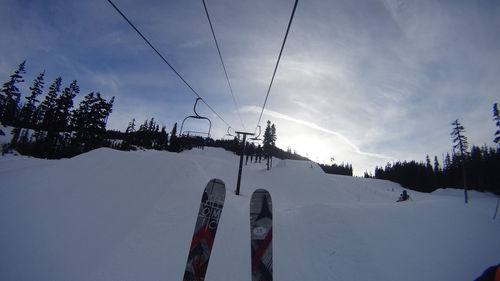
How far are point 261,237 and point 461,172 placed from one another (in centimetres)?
6787

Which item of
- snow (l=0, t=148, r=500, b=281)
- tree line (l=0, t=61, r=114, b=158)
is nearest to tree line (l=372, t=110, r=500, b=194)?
snow (l=0, t=148, r=500, b=281)

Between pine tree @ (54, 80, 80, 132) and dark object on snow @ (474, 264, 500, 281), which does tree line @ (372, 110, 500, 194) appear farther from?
pine tree @ (54, 80, 80, 132)

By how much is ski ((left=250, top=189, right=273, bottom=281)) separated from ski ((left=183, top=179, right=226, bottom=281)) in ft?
3.59

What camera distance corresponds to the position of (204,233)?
4.92m

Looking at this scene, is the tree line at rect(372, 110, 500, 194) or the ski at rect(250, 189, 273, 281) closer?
the ski at rect(250, 189, 273, 281)

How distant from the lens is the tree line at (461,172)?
109ft

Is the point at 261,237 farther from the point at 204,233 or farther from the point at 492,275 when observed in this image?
the point at 492,275

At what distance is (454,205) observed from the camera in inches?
377

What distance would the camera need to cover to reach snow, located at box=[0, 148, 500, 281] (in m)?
5.02

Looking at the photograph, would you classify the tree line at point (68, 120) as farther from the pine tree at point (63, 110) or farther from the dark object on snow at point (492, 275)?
the dark object on snow at point (492, 275)

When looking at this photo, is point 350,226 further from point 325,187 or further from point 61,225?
point 325,187

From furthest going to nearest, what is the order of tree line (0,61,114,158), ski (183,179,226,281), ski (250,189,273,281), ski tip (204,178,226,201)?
1. tree line (0,61,114,158)
2. ski tip (204,178,226,201)
3. ski (250,189,273,281)
4. ski (183,179,226,281)

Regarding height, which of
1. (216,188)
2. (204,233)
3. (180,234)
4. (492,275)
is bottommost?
(180,234)

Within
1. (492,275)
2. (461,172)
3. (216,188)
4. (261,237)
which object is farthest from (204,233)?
(461,172)
